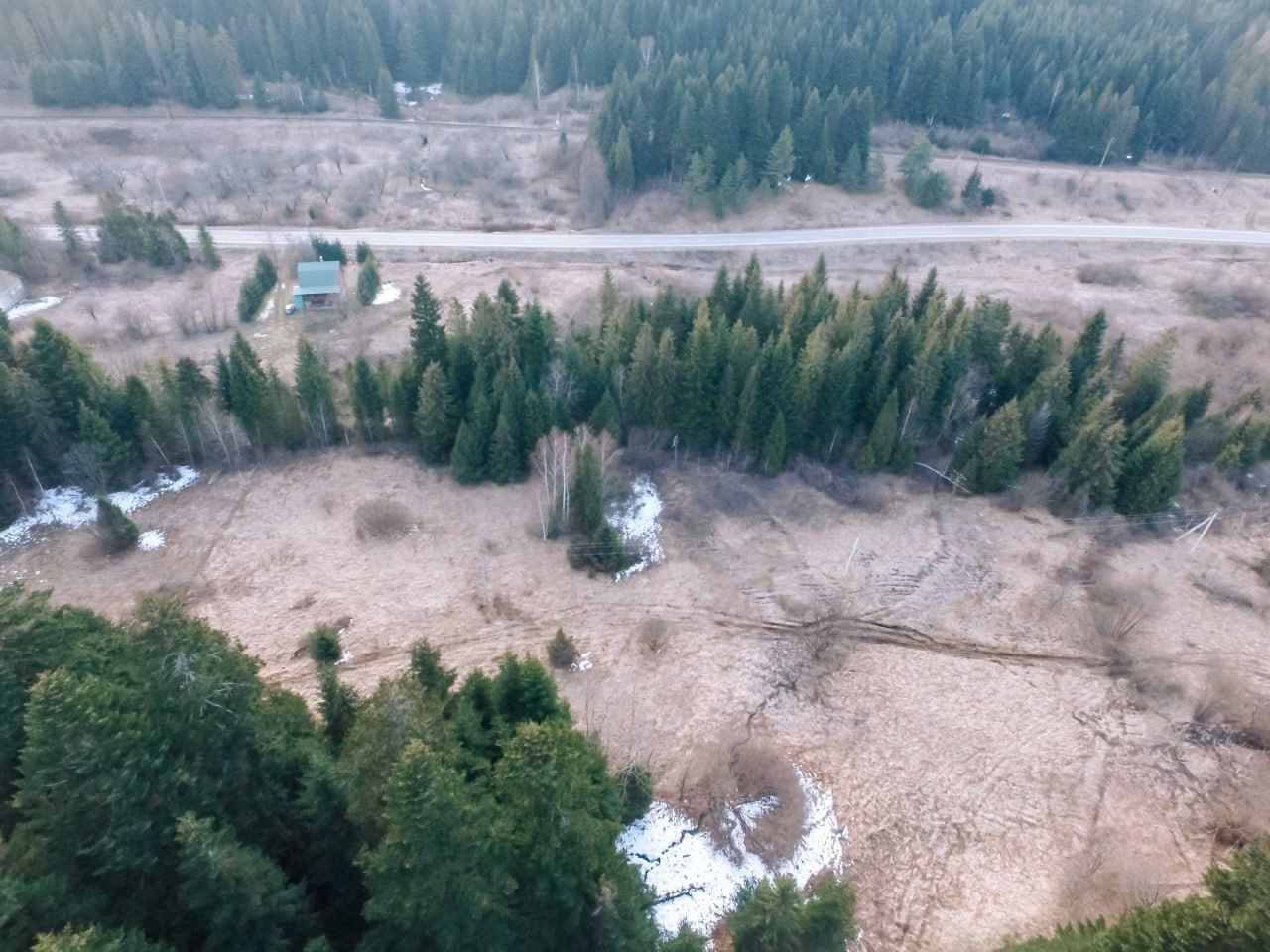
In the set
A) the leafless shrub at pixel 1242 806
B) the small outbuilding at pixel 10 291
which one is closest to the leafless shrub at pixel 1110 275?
the leafless shrub at pixel 1242 806

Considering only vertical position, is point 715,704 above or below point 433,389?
below

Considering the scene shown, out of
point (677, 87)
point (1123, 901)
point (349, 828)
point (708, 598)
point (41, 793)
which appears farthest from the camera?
point (677, 87)

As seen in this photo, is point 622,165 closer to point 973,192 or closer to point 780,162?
point 780,162

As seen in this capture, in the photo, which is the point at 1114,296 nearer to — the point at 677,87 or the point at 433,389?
the point at 677,87

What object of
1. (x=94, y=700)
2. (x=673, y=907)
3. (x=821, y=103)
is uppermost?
(x=821, y=103)

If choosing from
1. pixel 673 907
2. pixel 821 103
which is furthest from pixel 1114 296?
pixel 673 907

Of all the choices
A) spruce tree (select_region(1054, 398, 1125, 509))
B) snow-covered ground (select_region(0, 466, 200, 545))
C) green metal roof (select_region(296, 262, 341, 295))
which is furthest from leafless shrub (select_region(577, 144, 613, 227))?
spruce tree (select_region(1054, 398, 1125, 509))

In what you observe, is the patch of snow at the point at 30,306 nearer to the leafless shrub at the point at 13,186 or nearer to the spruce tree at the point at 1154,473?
the leafless shrub at the point at 13,186
